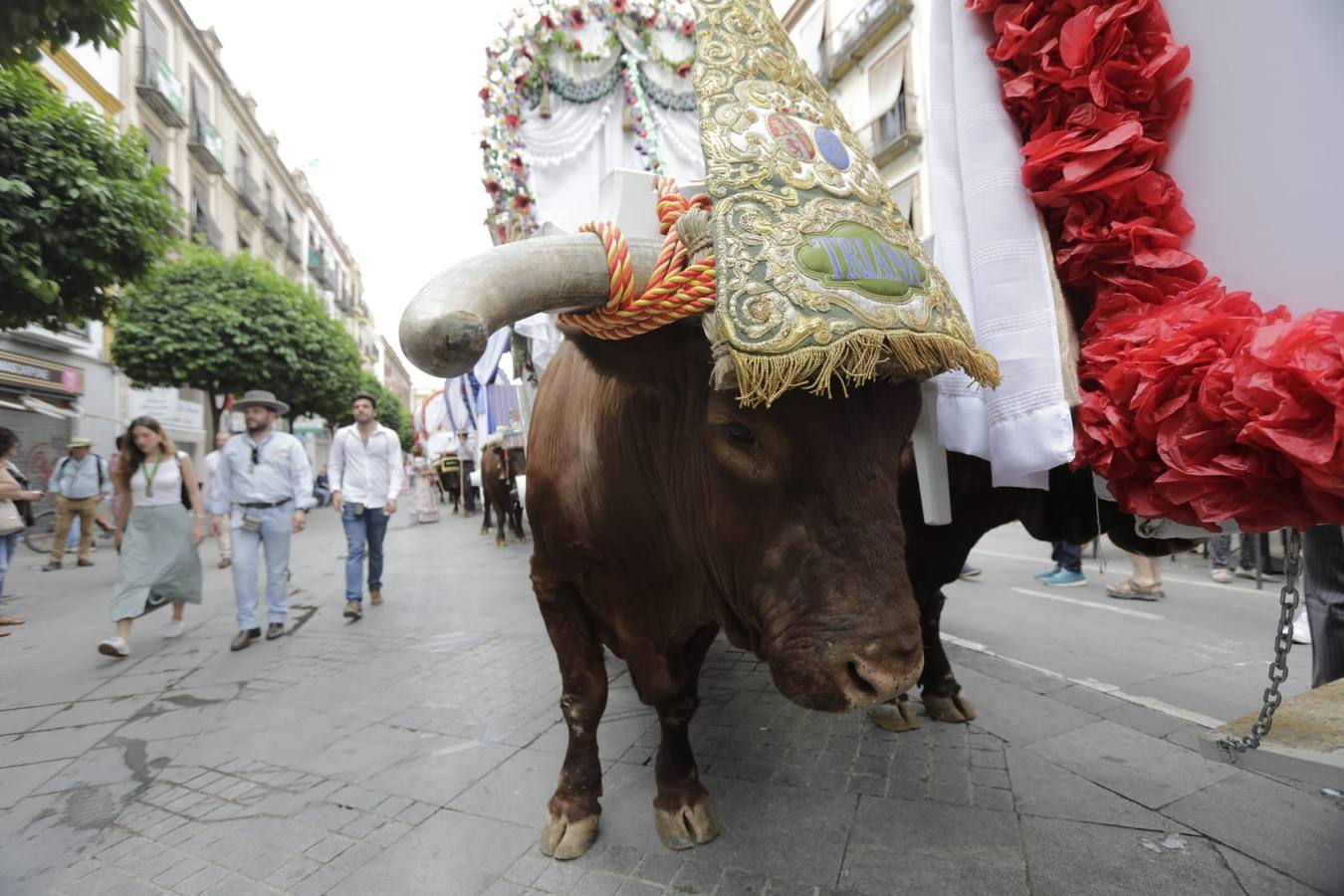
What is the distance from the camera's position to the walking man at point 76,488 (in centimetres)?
1014

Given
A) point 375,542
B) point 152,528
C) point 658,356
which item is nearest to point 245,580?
point 152,528

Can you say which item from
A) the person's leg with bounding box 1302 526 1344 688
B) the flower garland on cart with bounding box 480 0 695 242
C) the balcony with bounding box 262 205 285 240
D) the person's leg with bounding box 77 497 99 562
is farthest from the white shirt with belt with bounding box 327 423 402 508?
the balcony with bounding box 262 205 285 240

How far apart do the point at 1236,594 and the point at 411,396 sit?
4139 inches

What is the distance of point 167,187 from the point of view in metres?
10.6

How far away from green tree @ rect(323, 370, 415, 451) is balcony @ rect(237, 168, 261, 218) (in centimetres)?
830

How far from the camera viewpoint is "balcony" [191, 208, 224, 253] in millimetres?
23016

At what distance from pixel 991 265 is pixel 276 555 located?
20.2 feet

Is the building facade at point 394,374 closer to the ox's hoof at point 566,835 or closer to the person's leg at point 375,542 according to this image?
the person's leg at point 375,542

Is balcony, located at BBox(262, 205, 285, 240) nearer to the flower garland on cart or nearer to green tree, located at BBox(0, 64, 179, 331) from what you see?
green tree, located at BBox(0, 64, 179, 331)

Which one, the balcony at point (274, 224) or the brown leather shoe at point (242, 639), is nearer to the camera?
the brown leather shoe at point (242, 639)

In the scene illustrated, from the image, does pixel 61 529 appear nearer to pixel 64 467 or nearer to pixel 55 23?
pixel 64 467

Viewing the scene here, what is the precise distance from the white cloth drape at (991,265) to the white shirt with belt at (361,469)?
5.79 meters

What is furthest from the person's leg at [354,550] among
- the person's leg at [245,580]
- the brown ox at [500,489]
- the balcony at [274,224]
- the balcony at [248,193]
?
the balcony at [274,224]

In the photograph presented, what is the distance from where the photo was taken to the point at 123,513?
568 centimetres
